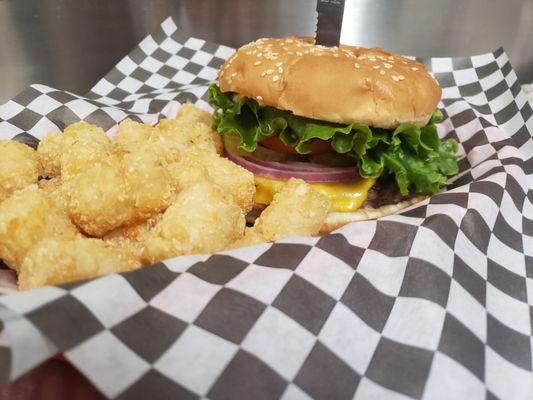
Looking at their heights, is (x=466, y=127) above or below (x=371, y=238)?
below

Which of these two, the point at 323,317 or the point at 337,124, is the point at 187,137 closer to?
the point at 337,124

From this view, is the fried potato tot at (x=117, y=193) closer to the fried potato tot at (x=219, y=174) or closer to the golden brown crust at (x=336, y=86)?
the fried potato tot at (x=219, y=174)

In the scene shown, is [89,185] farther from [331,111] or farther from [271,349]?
[331,111]

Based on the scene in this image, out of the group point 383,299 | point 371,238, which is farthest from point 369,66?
point 383,299

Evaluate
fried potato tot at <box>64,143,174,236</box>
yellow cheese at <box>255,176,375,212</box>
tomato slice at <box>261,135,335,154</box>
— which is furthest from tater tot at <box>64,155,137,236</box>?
tomato slice at <box>261,135,335,154</box>

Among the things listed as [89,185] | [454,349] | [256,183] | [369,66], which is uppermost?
[369,66]

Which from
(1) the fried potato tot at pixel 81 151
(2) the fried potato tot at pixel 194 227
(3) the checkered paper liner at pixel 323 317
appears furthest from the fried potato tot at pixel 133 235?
(3) the checkered paper liner at pixel 323 317

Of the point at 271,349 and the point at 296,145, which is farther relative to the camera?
the point at 296,145
